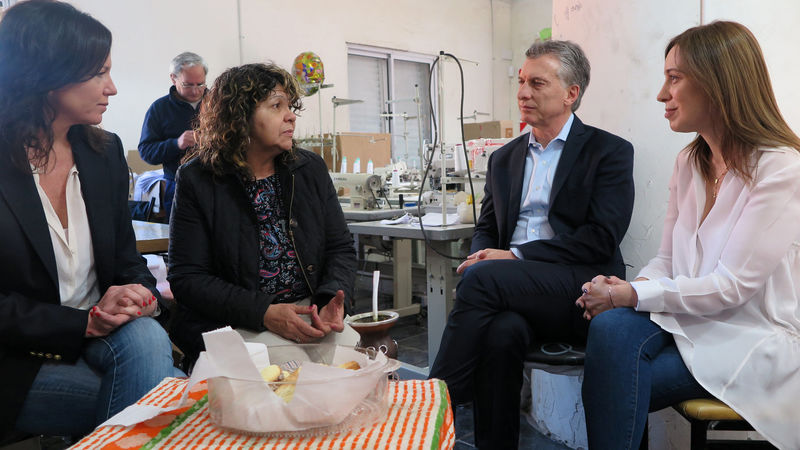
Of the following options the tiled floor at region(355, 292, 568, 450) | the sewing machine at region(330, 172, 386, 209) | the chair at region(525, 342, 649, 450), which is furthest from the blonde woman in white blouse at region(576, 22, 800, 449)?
the sewing machine at region(330, 172, 386, 209)

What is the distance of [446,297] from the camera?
238 cm

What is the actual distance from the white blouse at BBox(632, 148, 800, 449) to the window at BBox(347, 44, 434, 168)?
6093 mm

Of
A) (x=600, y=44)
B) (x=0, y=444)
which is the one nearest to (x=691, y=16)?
(x=600, y=44)

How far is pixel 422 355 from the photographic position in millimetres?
3135

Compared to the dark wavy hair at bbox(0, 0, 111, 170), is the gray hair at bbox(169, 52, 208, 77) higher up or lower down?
higher up

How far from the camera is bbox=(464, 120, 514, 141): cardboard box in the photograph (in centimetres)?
439

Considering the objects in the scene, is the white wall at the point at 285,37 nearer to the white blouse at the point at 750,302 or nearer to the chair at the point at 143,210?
the chair at the point at 143,210

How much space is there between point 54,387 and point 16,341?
11cm

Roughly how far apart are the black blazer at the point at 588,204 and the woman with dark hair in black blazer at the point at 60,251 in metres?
1.10

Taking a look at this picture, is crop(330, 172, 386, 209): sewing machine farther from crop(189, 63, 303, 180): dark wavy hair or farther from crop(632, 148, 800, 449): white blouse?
crop(632, 148, 800, 449): white blouse

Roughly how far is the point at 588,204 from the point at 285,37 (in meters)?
5.57

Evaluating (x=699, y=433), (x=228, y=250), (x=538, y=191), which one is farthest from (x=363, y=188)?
(x=699, y=433)

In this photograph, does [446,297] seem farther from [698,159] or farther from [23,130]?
[23,130]

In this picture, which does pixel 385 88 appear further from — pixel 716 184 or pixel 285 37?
pixel 716 184
